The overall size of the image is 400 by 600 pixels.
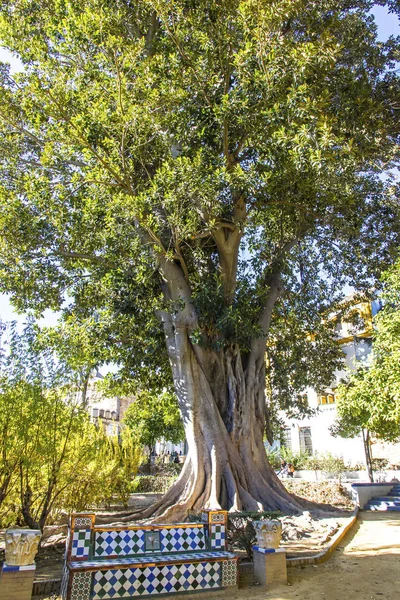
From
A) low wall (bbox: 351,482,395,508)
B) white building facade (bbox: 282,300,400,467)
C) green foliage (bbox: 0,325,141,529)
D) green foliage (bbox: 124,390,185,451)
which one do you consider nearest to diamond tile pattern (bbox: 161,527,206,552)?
green foliage (bbox: 0,325,141,529)

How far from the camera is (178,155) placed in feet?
35.9

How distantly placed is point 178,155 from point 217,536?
818 cm

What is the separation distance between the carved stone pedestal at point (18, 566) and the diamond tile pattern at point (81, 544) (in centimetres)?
40

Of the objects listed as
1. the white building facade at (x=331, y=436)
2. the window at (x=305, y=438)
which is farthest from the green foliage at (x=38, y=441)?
the window at (x=305, y=438)

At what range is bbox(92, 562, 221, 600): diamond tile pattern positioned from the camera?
4867mm

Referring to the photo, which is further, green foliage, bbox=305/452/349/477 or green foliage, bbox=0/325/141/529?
green foliage, bbox=305/452/349/477

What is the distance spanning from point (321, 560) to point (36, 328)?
24.6 ft

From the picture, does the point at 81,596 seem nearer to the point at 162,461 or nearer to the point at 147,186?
the point at 147,186

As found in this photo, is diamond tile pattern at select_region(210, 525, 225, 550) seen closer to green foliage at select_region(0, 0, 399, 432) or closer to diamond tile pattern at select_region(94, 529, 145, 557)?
diamond tile pattern at select_region(94, 529, 145, 557)

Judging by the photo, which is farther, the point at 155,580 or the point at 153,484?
the point at 153,484

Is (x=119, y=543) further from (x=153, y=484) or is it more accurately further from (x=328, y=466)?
(x=328, y=466)

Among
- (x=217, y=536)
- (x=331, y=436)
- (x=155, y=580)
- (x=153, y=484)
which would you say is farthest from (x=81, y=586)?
(x=331, y=436)

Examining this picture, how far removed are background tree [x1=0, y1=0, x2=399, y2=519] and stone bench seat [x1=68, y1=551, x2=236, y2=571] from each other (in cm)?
289

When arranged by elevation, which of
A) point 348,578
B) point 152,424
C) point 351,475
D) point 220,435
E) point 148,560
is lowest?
point 348,578
